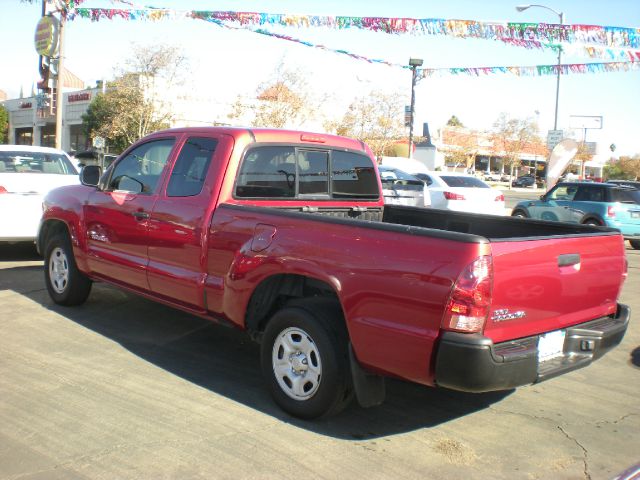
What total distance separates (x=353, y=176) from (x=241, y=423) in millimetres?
2586

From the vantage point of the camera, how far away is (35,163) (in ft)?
32.5

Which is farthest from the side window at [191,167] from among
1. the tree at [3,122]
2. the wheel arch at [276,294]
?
the tree at [3,122]

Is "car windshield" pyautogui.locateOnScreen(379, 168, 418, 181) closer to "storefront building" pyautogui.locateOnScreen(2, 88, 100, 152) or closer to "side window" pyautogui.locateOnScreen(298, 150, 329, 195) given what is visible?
"side window" pyautogui.locateOnScreen(298, 150, 329, 195)

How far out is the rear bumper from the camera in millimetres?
3377

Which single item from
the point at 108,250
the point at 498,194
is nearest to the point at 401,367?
the point at 108,250

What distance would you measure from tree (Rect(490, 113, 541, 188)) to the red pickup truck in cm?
6139

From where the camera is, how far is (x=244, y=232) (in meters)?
4.52

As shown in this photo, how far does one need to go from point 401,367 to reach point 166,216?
2477 millimetres

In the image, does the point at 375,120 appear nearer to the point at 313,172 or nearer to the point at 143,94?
the point at 143,94

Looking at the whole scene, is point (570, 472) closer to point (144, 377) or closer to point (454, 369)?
point (454, 369)

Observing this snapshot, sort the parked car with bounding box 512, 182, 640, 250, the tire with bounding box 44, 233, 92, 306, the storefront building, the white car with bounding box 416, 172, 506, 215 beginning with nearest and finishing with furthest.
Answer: the tire with bounding box 44, 233, 92, 306 → the parked car with bounding box 512, 182, 640, 250 → the white car with bounding box 416, 172, 506, 215 → the storefront building

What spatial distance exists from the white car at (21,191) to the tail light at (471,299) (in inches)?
281

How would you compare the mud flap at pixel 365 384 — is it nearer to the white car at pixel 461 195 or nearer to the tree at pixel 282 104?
the white car at pixel 461 195

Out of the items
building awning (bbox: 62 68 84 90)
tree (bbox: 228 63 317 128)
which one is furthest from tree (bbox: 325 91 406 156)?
building awning (bbox: 62 68 84 90)
